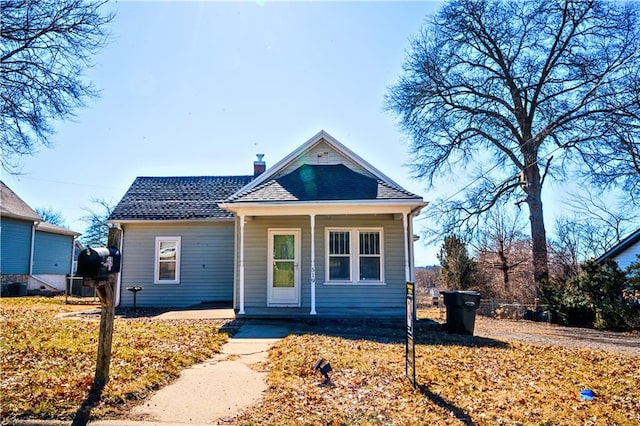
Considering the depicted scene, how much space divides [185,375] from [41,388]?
1683 mm

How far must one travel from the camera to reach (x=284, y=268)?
Answer: 12133mm

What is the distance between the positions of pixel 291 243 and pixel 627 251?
13.6 m

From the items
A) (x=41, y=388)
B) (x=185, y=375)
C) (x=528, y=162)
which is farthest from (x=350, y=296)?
(x=528, y=162)

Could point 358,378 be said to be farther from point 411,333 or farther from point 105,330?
point 105,330

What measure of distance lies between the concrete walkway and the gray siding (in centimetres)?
470

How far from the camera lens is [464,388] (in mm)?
5012

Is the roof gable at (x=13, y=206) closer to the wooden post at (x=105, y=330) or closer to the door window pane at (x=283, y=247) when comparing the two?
the door window pane at (x=283, y=247)

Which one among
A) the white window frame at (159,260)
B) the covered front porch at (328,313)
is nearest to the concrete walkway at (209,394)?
the covered front porch at (328,313)

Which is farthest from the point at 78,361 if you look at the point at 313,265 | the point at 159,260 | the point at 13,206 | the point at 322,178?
the point at 13,206

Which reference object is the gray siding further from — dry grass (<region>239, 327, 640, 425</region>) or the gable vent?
dry grass (<region>239, 327, 640, 425</region>)

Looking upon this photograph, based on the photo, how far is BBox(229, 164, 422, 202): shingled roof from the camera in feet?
36.6

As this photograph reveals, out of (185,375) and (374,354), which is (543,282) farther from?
(185,375)

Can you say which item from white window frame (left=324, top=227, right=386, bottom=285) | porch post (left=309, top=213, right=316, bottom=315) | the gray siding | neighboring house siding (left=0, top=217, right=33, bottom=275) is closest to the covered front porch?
porch post (left=309, top=213, right=316, bottom=315)

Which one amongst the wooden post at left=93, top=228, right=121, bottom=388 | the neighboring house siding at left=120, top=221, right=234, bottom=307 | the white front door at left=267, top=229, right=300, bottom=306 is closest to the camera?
the wooden post at left=93, top=228, right=121, bottom=388
